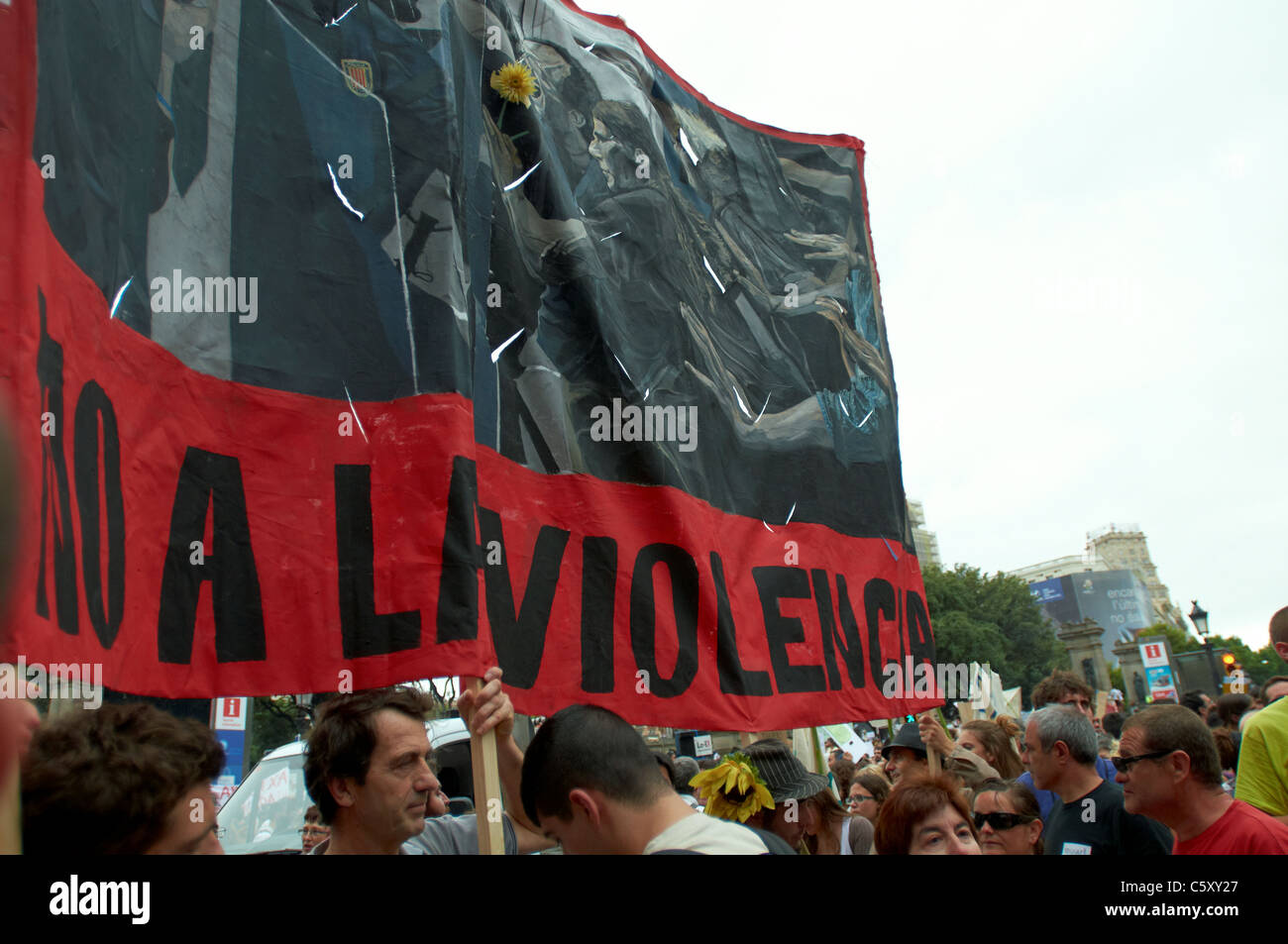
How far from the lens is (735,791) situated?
4449 mm

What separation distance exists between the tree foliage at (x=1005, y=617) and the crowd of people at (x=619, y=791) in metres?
54.6

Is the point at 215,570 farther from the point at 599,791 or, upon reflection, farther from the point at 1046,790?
the point at 1046,790

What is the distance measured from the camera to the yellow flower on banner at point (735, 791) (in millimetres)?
4438

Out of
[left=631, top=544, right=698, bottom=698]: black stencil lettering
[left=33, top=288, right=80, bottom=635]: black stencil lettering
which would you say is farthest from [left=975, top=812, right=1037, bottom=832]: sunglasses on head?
[left=33, top=288, right=80, bottom=635]: black stencil lettering

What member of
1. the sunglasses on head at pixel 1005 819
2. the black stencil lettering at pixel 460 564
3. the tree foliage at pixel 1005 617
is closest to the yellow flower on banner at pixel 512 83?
the black stencil lettering at pixel 460 564

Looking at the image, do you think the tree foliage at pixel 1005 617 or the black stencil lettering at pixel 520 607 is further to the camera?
the tree foliage at pixel 1005 617

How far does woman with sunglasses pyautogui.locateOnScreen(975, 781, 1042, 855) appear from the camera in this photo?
4461 millimetres

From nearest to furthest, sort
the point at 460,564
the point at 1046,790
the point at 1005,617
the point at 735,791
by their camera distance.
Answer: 1. the point at 460,564
2. the point at 735,791
3. the point at 1046,790
4. the point at 1005,617

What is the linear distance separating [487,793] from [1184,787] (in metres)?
2.62

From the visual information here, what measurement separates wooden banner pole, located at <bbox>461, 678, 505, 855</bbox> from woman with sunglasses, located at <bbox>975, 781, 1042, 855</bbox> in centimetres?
271

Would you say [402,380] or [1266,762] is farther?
[1266,762]

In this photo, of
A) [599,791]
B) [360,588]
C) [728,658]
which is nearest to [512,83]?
[360,588]

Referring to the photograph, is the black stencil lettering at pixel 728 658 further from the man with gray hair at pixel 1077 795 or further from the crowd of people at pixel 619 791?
the man with gray hair at pixel 1077 795
